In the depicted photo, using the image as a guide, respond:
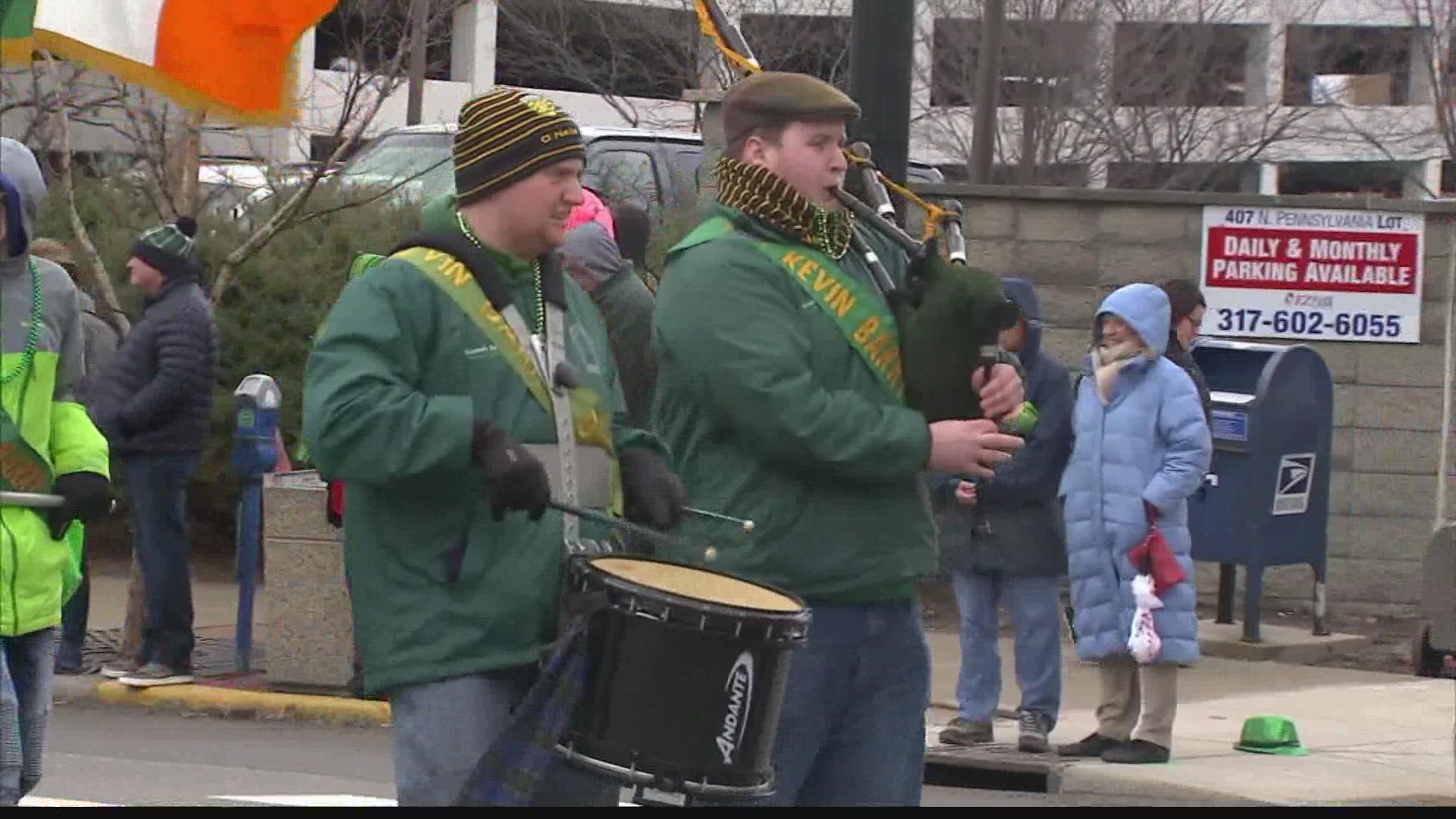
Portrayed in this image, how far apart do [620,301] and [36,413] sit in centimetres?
315

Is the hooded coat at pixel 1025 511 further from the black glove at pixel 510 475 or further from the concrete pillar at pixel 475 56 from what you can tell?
the concrete pillar at pixel 475 56

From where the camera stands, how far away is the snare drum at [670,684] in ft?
14.5

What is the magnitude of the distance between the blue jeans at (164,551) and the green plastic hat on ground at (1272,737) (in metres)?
4.46

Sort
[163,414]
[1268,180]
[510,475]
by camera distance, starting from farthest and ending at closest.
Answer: [1268,180]
[163,414]
[510,475]

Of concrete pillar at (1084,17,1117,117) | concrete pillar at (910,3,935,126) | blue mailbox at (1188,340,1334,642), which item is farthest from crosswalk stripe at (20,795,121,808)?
concrete pillar at (910,3,935,126)

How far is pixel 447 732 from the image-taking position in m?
4.45

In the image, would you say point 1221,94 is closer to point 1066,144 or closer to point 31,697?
point 1066,144

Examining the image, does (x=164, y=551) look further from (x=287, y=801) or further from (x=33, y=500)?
(x=33, y=500)

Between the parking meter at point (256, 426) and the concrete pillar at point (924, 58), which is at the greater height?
the concrete pillar at point (924, 58)

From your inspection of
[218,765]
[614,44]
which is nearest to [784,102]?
[218,765]

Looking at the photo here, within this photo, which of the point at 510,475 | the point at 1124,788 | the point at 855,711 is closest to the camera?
the point at 510,475

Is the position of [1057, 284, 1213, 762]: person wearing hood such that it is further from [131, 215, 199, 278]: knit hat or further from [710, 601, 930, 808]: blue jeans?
[710, 601, 930, 808]: blue jeans

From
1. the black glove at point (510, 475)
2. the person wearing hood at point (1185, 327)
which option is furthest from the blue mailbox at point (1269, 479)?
the black glove at point (510, 475)

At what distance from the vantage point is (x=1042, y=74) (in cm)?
3069
